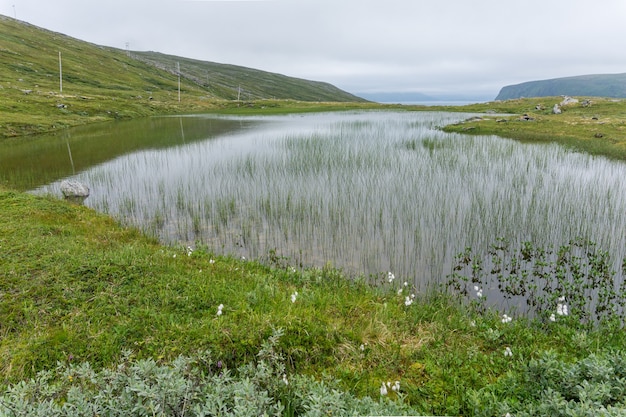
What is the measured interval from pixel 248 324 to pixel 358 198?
→ 1201 cm

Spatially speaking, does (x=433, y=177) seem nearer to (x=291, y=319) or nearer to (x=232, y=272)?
(x=232, y=272)

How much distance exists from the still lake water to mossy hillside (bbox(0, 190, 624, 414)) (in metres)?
3.17

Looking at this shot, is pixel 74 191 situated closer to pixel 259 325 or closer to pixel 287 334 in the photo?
pixel 259 325

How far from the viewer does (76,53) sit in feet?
479

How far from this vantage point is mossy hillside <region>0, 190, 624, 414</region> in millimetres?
5793

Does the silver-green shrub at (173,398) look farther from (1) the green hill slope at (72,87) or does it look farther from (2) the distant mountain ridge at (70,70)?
(2) the distant mountain ridge at (70,70)

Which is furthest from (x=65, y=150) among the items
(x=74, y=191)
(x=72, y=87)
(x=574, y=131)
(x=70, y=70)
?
(x=70, y=70)

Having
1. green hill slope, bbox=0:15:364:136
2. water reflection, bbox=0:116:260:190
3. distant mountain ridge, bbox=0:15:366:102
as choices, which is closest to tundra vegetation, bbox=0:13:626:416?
water reflection, bbox=0:116:260:190

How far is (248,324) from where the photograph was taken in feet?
21.1

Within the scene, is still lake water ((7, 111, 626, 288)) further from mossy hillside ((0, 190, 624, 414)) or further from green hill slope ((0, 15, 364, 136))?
green hill slope ((0, 15, 364, 136))

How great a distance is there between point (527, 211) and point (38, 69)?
459 feet

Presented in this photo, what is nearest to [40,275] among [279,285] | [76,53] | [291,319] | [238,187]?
[279,285]

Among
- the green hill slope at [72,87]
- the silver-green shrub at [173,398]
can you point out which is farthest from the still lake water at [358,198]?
the green hill slope at [72,87]

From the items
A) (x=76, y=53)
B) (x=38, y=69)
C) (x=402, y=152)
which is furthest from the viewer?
(x=76, y=53)
